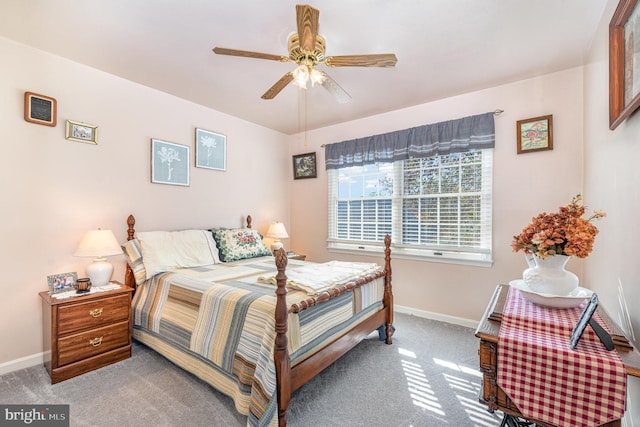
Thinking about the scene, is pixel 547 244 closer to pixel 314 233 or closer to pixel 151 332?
pixel 151 332

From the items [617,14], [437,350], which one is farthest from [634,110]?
[437,350]

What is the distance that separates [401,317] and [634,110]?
9.08 feet

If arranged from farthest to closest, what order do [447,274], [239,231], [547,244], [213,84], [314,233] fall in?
1. [314,233]
2. [239,231]
3. [447,274]
4. [213,84]
5. [547,244]

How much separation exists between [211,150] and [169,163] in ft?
1.87

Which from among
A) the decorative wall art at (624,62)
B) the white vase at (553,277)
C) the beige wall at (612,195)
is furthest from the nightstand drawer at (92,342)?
the decorative wall art at (624,62)

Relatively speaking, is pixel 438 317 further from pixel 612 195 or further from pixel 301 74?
pixel 301 74

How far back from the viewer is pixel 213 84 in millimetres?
2914

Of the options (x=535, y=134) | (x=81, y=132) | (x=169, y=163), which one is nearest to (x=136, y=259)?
(x=169, y=163)

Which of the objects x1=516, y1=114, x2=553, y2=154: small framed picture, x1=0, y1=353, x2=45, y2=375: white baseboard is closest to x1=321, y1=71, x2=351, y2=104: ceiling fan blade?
x1=516, y1=114, x2=553, y2=154: small framed picture

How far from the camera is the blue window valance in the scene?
9.92 ft

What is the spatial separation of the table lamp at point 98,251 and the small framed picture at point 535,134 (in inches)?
152

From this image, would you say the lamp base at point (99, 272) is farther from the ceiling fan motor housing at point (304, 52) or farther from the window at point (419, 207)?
the window at point (419, 207)

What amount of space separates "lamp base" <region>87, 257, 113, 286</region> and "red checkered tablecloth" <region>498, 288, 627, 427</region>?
288cm

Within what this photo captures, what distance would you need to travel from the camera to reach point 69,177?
251 cm
